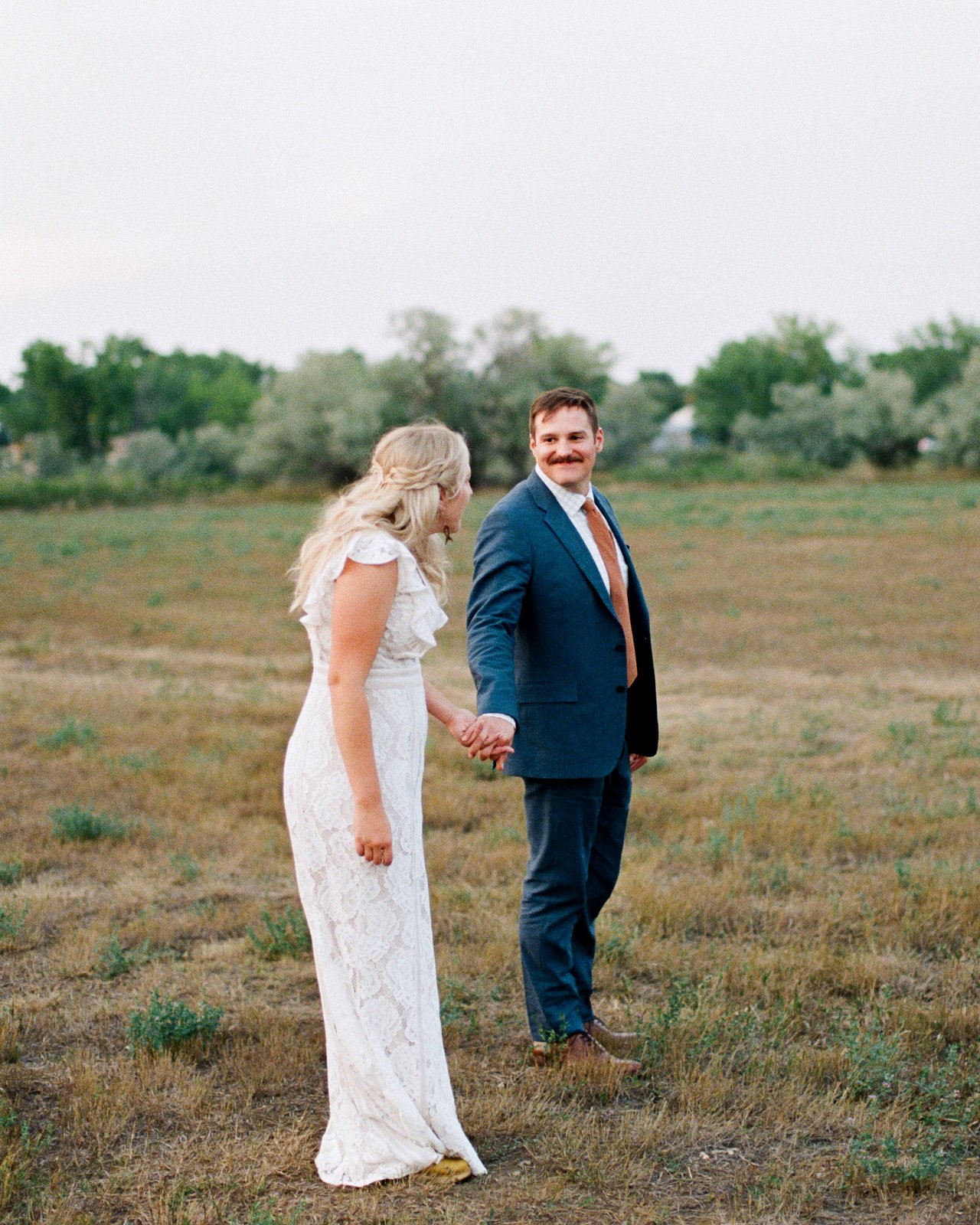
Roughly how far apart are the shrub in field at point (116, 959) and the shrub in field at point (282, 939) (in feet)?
1.58

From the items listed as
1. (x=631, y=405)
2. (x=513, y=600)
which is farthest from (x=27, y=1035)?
(x=631, y=405)

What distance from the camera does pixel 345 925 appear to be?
3430 mm

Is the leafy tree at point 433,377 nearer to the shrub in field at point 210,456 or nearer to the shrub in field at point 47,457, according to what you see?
the shrub in field at point 210,456

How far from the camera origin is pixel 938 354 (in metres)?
87.7

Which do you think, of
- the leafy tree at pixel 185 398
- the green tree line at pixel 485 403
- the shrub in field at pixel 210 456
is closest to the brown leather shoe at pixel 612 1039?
the green tree line at pixel 485 403

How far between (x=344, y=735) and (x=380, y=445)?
846 mm

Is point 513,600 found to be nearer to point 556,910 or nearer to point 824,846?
point 556,910

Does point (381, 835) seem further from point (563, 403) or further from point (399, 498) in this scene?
point (563, 403)

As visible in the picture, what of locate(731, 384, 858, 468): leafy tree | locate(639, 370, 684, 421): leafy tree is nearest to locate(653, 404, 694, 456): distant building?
locate(639, 370, 684, 421): leafy tree

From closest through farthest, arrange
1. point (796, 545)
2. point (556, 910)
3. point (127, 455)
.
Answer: point (556, 910)
point (796, 545)
point (127, 455)

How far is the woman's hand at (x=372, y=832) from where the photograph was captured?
3311mm

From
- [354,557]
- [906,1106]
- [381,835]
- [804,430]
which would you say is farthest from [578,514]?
[804,430]

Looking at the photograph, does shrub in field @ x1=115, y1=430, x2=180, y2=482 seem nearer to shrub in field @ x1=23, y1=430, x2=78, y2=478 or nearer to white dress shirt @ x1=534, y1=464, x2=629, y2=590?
shrub in field @ x1=23, y1=430, x2=78, y2=478

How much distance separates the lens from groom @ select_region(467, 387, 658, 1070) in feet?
13.3
